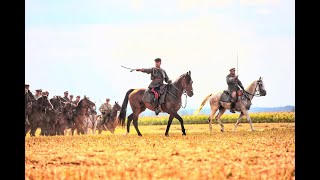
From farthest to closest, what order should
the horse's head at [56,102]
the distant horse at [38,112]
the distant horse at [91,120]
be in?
the distant horse at [91,120] → the horse's head at [56,102] → the distant horse at [38,112]

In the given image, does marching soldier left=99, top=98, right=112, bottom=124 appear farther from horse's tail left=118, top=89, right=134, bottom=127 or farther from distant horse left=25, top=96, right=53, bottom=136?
horse's tail left=118, top=89, right=134, bottom=127

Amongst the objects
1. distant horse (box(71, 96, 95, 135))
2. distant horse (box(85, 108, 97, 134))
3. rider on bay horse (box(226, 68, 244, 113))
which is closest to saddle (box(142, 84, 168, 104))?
rider on bay horse (box(226, 68, 244, 113))

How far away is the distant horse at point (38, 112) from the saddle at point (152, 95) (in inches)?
177

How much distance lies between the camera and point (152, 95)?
1986 centimetres

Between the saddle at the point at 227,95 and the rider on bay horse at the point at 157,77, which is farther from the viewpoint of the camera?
the saddle at the point at 227,95

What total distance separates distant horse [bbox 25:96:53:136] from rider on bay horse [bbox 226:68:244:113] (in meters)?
6.79

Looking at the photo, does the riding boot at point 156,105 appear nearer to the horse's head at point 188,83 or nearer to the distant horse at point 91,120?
the horse's head at point 188,83

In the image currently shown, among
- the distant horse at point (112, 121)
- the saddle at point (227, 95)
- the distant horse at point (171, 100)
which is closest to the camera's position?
the distant horse at point (171, 100)

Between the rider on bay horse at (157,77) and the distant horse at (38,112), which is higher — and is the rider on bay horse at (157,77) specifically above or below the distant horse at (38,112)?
above

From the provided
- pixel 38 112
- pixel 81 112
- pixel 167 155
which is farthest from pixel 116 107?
pixel 167 155

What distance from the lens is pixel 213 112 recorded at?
2342cm

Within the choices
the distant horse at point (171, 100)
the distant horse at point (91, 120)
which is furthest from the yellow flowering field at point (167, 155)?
the distant horse at point (91, 120)

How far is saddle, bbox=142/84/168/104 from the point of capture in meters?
19.5

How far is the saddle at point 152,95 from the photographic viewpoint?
64.1ft
